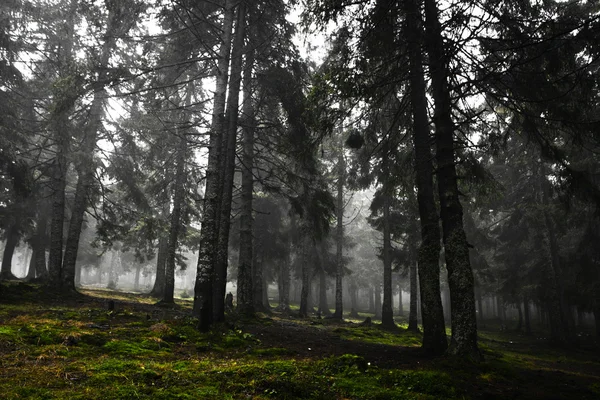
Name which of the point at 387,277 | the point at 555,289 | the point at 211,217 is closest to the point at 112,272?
the point at 387,277

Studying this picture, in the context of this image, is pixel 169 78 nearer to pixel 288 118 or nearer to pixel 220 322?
pixel 288 118

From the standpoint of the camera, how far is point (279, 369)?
5.27 metres

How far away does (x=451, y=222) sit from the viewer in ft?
26.6

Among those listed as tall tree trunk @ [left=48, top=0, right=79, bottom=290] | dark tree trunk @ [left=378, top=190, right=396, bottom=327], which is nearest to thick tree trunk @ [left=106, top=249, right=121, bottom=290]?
tall tree trunk @ [left=48, top=0, right=79, bottom=290]

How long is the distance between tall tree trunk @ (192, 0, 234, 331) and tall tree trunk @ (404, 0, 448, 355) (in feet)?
18.7

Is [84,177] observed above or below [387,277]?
above

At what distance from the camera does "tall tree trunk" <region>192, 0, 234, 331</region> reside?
9055 millimetres

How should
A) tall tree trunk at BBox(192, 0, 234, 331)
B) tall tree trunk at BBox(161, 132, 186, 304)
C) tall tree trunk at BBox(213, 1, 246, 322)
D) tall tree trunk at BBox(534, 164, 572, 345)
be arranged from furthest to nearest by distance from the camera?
tall tree trunk at BBox(534, 164, 572, 345), tall tree trunk at BBox(161, 132, 186, 304), tall tree trunk at BBox(213, 1, 246, 322), tall tree trunk at BBox(192, 0, 234, 331)

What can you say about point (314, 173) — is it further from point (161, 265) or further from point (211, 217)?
point (161, 265)

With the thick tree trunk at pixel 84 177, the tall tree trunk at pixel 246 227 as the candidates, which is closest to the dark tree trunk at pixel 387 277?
the tall tree trunk at pixel 246 227

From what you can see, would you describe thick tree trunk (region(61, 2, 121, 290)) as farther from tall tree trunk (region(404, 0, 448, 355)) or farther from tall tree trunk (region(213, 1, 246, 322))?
tall tree trunk (region(404, 0, 448, 355))

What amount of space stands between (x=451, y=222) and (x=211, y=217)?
255 inches

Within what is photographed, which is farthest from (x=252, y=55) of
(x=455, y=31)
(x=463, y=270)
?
(x=463, y=270)

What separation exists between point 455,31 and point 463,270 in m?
5.97
